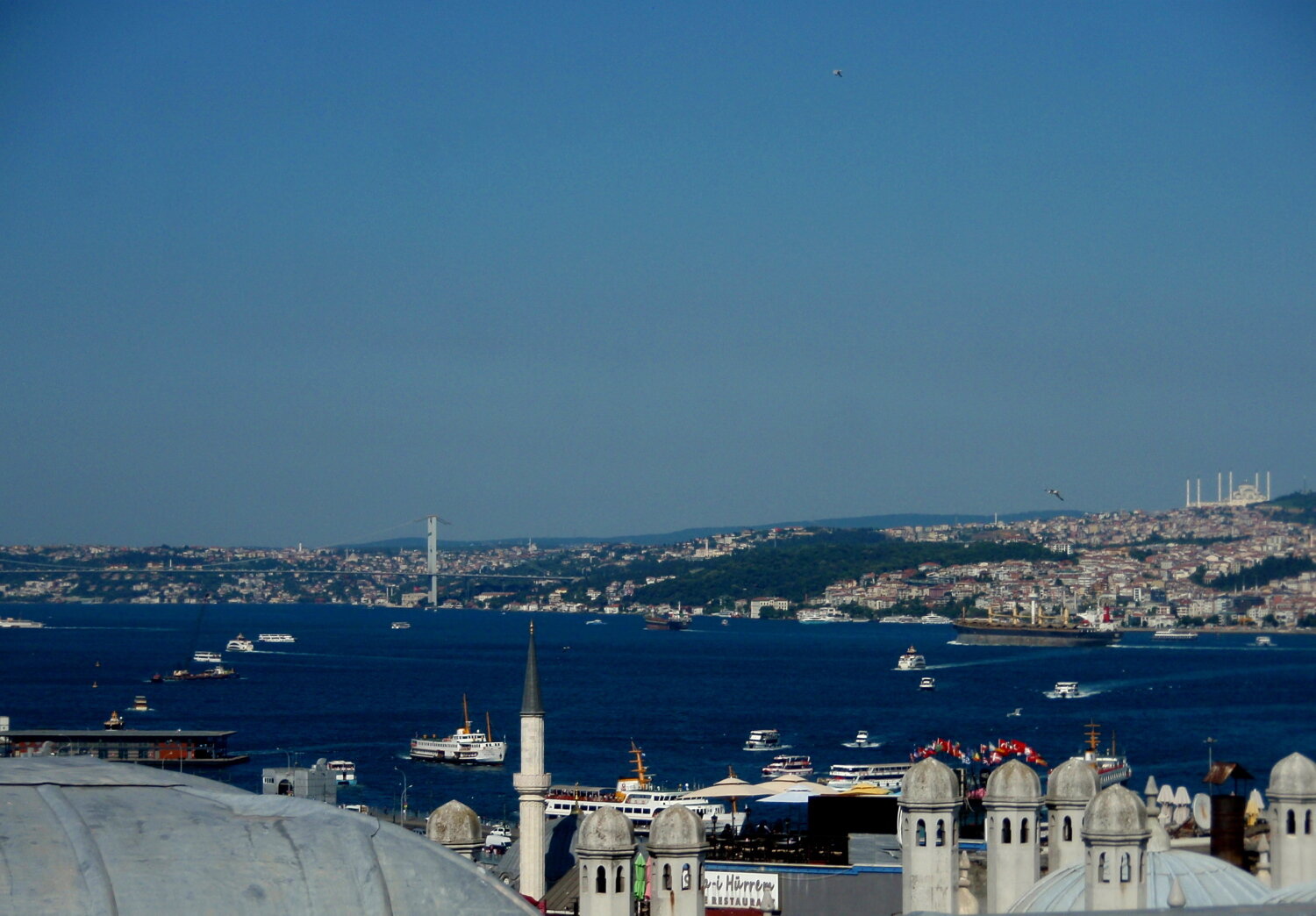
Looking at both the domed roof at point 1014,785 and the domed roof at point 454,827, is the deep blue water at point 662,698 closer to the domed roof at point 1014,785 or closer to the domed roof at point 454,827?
the domed roof at point 1014,785

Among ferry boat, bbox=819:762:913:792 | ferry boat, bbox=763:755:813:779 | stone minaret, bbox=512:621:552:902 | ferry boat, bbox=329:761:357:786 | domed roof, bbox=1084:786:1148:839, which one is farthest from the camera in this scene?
ferry boat, bbox=763:755:813:779

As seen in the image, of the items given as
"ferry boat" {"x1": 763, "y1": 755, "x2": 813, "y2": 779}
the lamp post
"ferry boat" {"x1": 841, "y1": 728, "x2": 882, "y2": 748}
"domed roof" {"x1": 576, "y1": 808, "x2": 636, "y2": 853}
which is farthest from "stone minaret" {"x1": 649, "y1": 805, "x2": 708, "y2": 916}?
"ferry boat" {"x1": 841, "y1": 728, "x2": 882, "y2": 748}

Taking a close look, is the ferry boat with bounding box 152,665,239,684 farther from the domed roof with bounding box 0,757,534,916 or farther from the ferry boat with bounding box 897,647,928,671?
the domed roof with bounding box 0,757,534,916

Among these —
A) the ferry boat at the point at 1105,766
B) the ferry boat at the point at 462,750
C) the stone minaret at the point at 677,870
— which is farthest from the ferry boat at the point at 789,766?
the stone minaret at the point at 677,870

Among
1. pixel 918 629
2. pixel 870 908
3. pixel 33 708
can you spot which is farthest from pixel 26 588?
pixel 870 908

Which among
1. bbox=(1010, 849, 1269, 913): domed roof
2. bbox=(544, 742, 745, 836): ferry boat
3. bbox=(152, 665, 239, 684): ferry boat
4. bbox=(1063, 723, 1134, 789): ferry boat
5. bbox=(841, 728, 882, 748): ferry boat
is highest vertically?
bbox=(1010, 849, 1269, 913): domed roof

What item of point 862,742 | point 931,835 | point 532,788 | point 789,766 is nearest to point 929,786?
point 931,835
